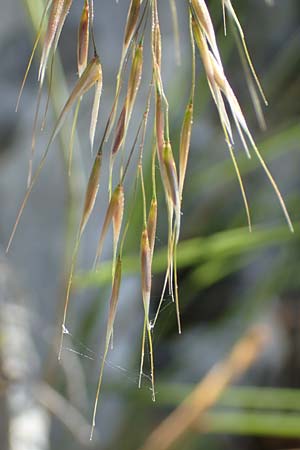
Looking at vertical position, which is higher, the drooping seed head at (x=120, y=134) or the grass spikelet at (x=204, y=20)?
the grass spikelet at (x=204, y=20)

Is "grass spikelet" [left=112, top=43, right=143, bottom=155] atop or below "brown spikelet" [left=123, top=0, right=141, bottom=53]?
below

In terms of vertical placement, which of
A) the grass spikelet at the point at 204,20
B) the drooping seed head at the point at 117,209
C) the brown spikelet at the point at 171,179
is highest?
the grass spikelet at the point at 204,20

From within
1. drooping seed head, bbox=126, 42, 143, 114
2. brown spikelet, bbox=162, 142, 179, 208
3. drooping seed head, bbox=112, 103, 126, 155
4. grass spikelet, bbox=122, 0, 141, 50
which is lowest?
brown spikelet, bbox=162, 142, 179, 208

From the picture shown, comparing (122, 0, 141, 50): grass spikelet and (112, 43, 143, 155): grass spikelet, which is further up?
(122, 0, 141, 50): grass spikelet

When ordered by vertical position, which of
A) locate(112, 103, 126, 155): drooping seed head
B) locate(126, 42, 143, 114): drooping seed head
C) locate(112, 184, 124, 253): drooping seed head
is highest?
locate(126, 42, 143, 114): drooping seed head

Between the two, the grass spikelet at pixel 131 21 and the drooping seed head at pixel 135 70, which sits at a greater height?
the grass spikelet at pixel 131 21

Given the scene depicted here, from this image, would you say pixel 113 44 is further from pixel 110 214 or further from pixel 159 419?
pixel 110 214

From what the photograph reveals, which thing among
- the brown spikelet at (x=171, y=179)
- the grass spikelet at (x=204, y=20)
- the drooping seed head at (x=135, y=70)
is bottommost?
the brown spikelet at (x=171, y=179)

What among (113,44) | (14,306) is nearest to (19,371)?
(14,306)

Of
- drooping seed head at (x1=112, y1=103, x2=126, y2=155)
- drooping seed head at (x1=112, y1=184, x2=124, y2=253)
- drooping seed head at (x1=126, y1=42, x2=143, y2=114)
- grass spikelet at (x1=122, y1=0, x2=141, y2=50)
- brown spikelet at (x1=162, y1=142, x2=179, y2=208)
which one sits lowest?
drooping seed head at (x1=112, y1=184, x2=124, y2=253)

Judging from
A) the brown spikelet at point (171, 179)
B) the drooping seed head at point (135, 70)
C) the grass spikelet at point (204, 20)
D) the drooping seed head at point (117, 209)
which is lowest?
the drooping seed head at point (117, 209)

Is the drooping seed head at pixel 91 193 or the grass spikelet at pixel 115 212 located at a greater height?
the drooping seed head at pixel 91 193
